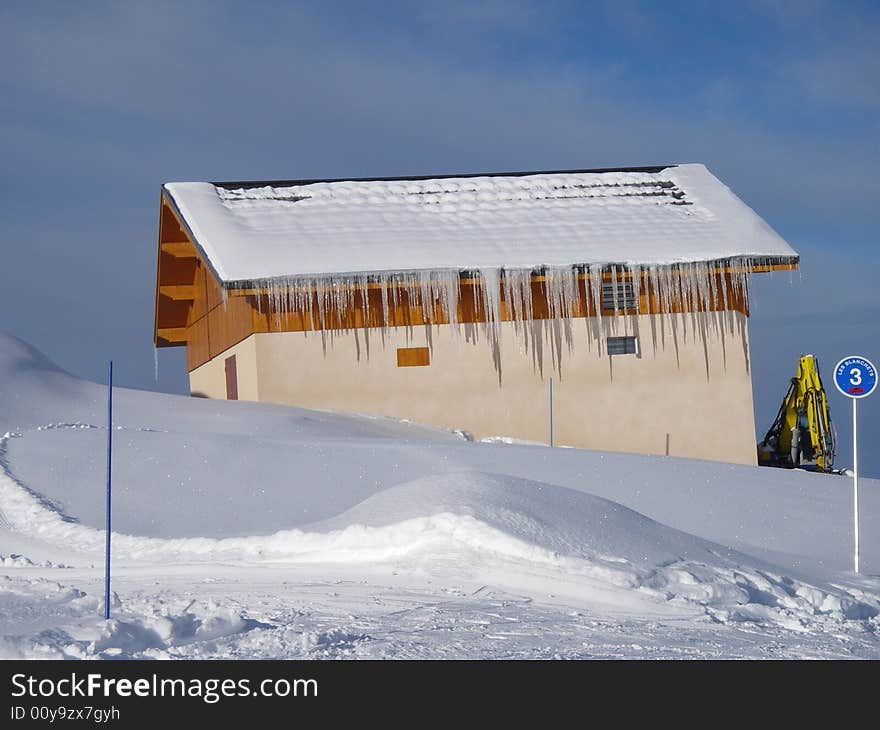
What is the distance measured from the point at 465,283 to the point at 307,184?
5.12m

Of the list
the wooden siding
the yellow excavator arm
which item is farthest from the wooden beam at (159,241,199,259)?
the yellow excavator arm

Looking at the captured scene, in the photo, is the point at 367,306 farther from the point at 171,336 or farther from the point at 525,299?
the point at 171,336

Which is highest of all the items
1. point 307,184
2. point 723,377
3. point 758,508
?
point 307,184

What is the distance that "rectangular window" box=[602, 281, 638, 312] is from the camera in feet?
64.0

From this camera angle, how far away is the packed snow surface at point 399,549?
5898 millimetres

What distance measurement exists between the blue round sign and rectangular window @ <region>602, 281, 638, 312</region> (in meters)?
8.86

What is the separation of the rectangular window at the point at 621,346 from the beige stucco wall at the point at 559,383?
0.09 metres

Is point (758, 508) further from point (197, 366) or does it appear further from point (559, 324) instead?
point (197, 366)

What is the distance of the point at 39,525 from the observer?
34.5ft

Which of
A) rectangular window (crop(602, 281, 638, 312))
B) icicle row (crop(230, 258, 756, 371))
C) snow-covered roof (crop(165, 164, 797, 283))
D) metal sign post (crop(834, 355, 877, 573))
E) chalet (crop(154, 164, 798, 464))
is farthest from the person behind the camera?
rectangular window (crop(602, 281, 638, 312))

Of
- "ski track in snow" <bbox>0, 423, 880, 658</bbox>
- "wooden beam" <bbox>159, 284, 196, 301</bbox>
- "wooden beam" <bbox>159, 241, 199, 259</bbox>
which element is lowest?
"ski track in snow" <bbox>0, 423, 880, 658</bbox>

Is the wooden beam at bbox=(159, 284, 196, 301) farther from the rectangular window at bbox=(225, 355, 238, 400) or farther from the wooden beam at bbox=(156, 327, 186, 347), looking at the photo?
the rectangular window at bbox=(225, 355, 238, 400)

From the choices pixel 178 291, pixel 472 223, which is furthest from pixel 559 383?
pixel 178 291

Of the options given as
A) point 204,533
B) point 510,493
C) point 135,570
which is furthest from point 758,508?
point 135,570
